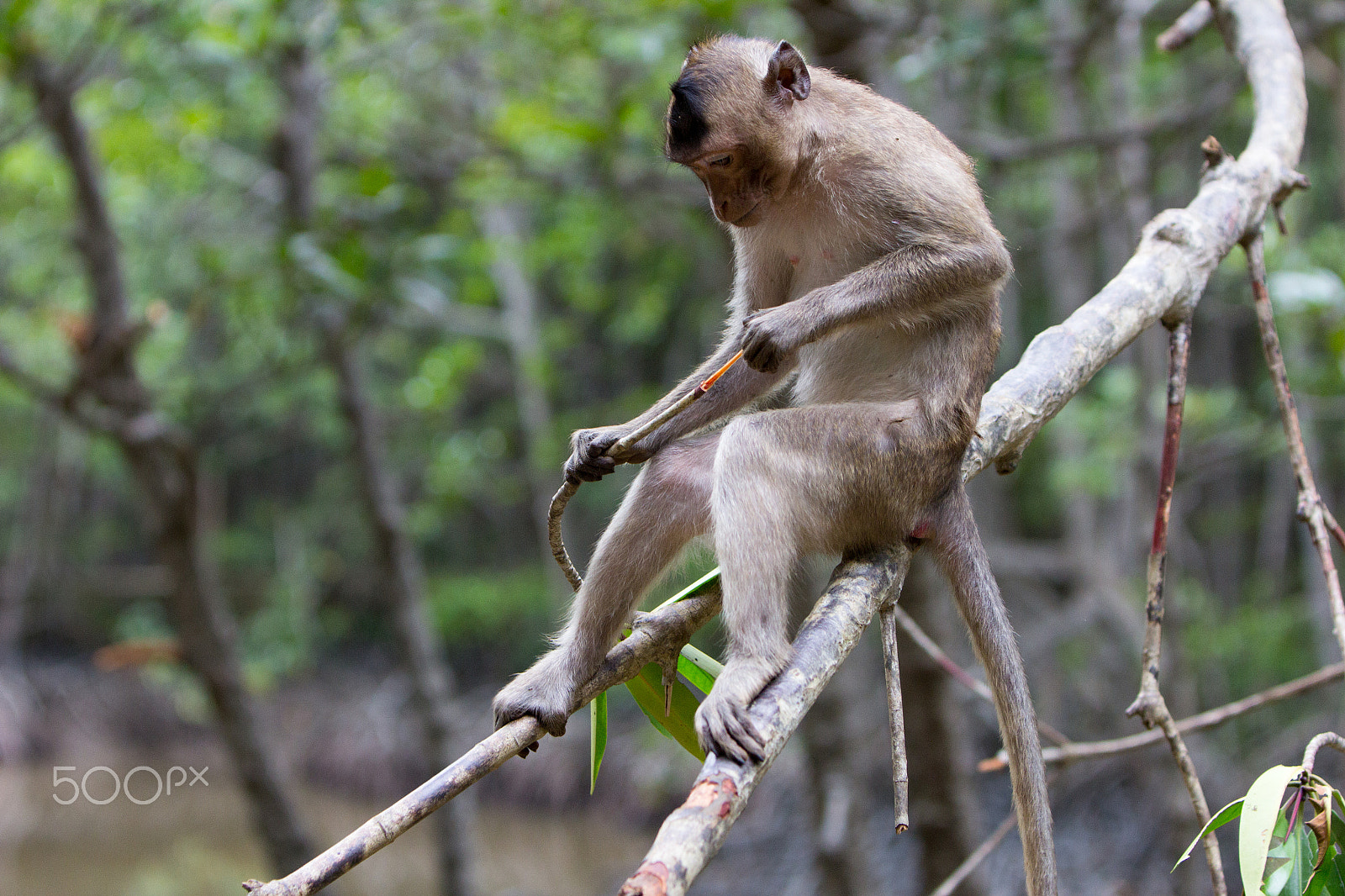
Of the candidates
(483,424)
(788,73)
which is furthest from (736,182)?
(483,424)

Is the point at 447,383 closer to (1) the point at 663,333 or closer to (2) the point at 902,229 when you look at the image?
(1) the point at 663,333

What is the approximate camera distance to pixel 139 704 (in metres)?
14.5

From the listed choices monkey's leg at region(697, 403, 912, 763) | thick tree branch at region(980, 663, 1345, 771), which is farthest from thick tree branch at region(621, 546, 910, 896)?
thick tree branch at region(980, 663, 1345, 771)

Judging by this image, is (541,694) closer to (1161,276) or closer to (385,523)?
(1161,276)

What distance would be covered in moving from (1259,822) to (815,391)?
1525 mm

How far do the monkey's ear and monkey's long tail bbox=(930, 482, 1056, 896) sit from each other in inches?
42.4

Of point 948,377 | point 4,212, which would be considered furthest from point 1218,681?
point 4,212

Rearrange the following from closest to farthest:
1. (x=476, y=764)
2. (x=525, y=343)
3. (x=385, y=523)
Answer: (x=476, y=764) < (x=385, y=523) < (x=525, y=343)

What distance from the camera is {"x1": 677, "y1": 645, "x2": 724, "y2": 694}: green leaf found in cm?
228

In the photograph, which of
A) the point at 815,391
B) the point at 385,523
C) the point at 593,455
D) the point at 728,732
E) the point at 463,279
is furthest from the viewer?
the point at 463,279

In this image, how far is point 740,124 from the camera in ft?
8.63

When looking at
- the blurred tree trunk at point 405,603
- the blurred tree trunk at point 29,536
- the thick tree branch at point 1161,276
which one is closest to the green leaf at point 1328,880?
the thick tree branch at point 1161,276

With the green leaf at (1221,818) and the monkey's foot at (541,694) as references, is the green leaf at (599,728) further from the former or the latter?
the green leaf at (1221,818)

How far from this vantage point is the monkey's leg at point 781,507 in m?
2.16
